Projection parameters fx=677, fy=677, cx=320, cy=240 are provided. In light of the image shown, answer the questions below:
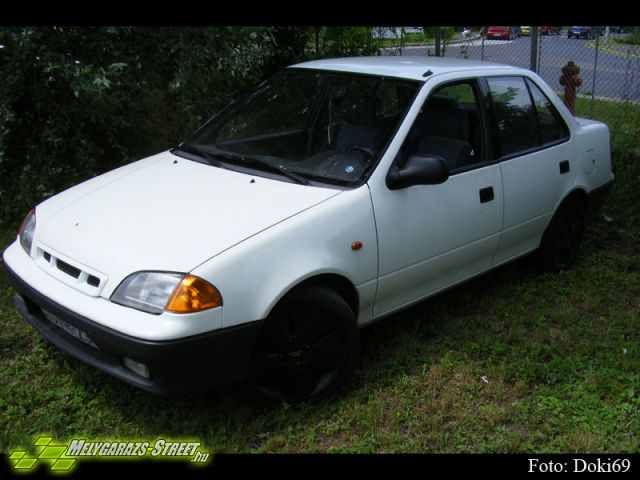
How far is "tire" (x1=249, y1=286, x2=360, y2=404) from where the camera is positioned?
10.3 ft

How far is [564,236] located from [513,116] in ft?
3.78

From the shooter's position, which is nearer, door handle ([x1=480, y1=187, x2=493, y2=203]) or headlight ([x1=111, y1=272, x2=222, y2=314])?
headlight ([x1=111, y1=272, x2=222, y2=314])

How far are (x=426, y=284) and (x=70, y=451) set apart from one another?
207 centimetres

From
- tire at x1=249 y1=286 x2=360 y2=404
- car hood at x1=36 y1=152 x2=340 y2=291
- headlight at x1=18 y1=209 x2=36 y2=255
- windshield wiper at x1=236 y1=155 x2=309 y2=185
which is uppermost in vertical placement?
windshield wiper at x1=236 y1=155 x2=309 y2=185

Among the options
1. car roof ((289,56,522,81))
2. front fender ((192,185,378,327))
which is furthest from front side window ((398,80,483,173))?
front fender ((192,185,378,327))

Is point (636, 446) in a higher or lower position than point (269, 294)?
lower

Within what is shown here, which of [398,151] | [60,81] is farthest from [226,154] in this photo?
[60,81]

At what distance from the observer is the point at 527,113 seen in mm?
4648

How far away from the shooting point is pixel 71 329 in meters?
3.11

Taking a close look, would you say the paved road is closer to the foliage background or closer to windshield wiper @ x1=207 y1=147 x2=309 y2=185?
the foliage background

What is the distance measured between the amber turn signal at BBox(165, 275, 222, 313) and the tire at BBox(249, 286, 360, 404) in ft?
1.17

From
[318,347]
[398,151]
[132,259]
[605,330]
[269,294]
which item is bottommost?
[605,330]

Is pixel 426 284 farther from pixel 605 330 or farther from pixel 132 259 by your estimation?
pixel 132 259

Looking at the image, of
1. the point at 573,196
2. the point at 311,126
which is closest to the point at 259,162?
the point at 311,126
